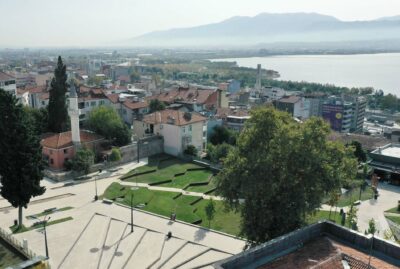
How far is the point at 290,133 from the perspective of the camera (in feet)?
63.9

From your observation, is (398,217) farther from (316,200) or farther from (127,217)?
(127,217)

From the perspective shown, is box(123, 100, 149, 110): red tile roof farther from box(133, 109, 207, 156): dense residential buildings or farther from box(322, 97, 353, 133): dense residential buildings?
box(322, 97, 353, 133): dense residential buildings

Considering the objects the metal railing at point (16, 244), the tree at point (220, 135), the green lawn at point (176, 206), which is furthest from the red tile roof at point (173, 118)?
the metal railing at point (16, 244)

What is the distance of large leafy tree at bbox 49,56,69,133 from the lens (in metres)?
45.7

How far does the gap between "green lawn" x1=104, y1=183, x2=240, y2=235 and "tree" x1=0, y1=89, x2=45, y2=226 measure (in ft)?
27.9

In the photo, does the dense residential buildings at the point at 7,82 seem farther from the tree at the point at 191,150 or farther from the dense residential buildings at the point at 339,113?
the dense residential buildings at the point at 339,113

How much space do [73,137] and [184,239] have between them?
20.9 meters

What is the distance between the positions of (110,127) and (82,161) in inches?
328

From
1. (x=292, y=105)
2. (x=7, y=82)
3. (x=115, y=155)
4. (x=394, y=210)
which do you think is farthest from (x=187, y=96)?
(x=394, y=210)

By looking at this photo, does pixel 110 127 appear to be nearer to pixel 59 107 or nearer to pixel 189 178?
pixel 59 107

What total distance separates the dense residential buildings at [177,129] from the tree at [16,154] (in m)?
21.2

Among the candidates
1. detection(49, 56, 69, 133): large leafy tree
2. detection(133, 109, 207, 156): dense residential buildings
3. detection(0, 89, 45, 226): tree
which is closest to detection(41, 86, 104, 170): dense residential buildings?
detection(49, 56, 69, 133): large leafy tree

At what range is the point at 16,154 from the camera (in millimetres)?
25328

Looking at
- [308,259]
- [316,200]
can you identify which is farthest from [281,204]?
[308,259]
